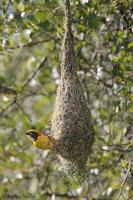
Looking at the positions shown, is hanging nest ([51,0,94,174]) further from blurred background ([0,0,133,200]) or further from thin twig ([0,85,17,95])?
thin twig ([0,85,17,95])

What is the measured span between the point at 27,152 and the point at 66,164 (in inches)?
95.0

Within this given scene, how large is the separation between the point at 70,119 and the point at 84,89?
1.36 meters

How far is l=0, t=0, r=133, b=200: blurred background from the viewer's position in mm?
3967

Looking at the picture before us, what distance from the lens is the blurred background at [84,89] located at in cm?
397

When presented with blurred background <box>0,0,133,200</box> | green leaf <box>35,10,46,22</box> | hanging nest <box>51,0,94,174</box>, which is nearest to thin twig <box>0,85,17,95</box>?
blurred background <box>0,0,133,200</box>

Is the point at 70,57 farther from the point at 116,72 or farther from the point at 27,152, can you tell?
the point at 27,152

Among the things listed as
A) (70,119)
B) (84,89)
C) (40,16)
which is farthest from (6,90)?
(70,119)

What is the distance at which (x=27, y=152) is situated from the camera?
603 centimetres

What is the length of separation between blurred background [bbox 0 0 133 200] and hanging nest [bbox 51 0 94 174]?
11.9 inches

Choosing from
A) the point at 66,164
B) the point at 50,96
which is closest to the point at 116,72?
the point at 66,164

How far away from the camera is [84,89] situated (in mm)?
4902

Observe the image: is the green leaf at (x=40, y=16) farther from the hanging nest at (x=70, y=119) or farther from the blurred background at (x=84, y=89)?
the hanging nest at (x=70, y=119)

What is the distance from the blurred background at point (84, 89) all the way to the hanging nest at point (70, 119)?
0.30m

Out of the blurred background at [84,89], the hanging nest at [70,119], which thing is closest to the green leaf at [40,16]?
the blurred background at [84,89]
